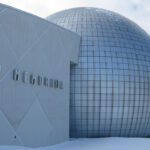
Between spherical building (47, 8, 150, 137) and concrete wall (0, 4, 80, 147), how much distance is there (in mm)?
3254

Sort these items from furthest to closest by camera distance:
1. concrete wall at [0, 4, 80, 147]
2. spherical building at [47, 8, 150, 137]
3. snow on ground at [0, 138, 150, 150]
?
spherical building at [47, 8, 150, 137] → snow on ground at [0, 138, 150, 150] → concrete wall at [0, 4, 80, 147]

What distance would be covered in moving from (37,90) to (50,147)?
462 centimetres

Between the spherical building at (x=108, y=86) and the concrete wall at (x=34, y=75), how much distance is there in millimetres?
3254

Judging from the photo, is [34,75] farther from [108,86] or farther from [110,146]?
[108,86]

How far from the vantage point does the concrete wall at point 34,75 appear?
1474 centimetres

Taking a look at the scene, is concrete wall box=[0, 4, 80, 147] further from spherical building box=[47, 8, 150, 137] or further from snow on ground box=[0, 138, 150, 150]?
spherical building box=[47, 8, 150, 137]

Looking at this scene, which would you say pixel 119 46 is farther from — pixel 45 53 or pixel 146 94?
pixel 45 53

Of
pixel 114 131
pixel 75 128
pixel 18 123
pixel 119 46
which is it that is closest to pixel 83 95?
pixel 75 128

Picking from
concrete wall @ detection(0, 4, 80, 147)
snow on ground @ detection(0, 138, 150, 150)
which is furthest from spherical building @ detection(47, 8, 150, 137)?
concrete wall @ detection(0, 4, 80, 147)

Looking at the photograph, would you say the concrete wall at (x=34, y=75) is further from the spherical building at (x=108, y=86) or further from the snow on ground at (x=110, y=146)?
the spherical building at (x=108, y=86)

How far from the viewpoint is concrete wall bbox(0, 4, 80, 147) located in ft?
48.4

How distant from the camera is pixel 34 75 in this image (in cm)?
1730

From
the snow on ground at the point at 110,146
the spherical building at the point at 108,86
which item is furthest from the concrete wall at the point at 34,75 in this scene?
the spherical building at the point at 108,86

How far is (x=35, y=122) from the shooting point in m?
17.4
